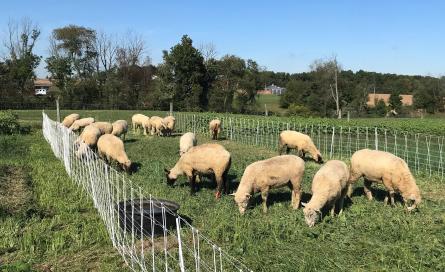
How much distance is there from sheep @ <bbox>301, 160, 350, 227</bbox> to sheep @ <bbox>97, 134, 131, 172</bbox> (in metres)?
7.24

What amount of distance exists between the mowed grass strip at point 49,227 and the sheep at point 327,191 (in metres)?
3.85

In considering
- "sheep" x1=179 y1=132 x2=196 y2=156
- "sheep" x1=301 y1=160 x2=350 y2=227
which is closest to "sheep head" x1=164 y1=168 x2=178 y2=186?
"sheep" x1=301 y1=160 x2=350 y2=227

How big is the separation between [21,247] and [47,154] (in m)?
12.0

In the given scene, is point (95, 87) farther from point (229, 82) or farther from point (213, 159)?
point (213, 159)

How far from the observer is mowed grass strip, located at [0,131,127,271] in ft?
26.5

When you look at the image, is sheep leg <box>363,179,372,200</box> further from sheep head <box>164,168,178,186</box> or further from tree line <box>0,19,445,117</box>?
tree line <box>0,19,445,117</box>

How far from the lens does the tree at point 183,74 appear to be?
51.6 meters

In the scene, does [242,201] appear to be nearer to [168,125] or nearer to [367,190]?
[367,190]

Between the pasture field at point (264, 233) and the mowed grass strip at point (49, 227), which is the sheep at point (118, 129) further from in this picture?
the pasture field at point (264, 233)

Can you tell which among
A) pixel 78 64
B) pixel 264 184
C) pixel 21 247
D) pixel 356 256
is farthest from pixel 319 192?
pixel 78 64

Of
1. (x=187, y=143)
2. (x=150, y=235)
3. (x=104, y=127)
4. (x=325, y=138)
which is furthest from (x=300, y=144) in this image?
(x=150, y=235)

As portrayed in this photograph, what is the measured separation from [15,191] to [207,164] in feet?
16.9

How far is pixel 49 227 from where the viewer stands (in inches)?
380

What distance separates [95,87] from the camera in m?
62.7
